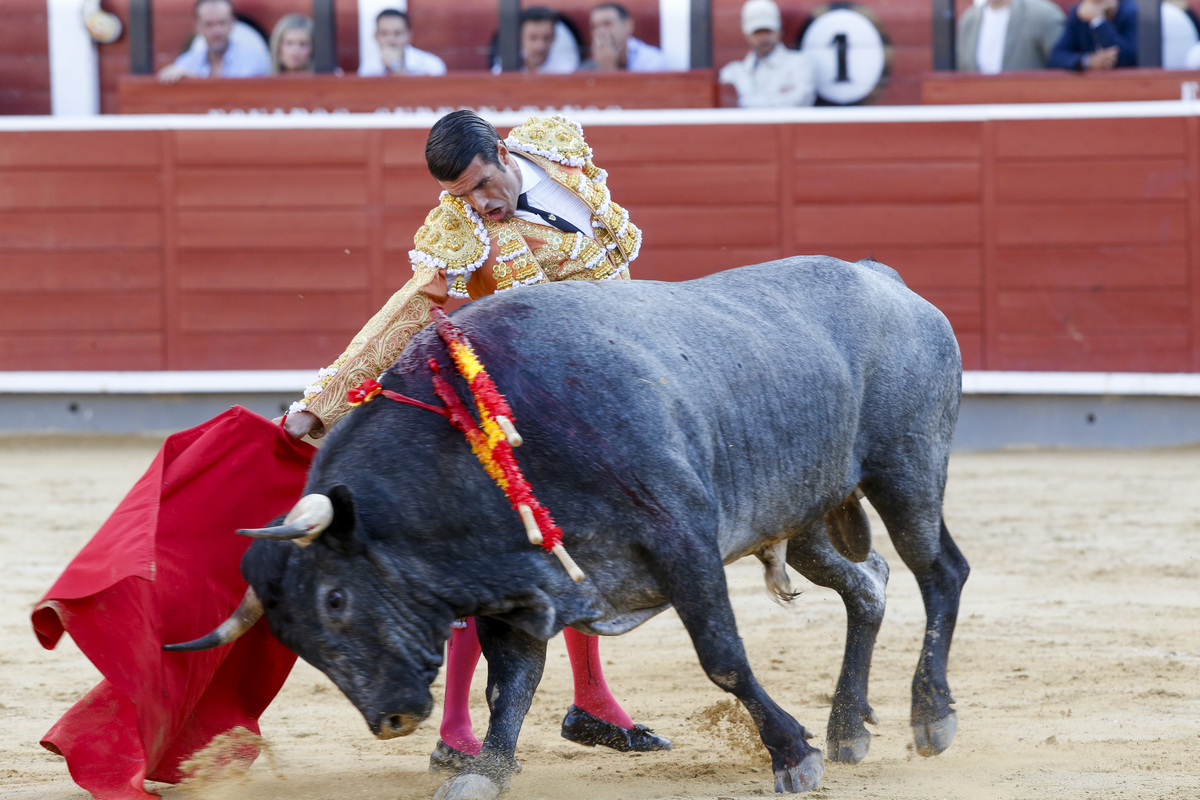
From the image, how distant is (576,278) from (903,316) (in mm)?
697

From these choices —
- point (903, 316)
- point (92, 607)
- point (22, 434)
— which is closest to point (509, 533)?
point (92, 607)

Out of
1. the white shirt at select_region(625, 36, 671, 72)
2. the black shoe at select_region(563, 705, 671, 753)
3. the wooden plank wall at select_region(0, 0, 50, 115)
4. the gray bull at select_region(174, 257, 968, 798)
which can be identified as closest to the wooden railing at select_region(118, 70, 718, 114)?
the white shirt at select_region(625, 36, 671, 72)

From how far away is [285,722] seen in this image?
3273 mm

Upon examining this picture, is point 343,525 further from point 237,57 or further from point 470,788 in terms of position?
point 237,57

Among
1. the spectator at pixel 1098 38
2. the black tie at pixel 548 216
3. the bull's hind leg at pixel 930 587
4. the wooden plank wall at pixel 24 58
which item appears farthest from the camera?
the wooden plank wall at pixel 24 58

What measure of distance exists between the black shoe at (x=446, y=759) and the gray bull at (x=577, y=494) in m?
0.27

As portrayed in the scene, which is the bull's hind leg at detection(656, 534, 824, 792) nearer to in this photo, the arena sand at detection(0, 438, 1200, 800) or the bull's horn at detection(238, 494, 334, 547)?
the arena sand at detection(0, 438, 1200, 800)

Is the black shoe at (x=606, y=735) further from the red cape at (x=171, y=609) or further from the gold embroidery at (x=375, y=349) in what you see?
the gold embroidery at (x=375, y=349)

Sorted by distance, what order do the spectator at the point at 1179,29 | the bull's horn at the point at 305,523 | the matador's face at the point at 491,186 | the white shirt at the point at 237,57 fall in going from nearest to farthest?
the bull's horn at the point at 305,523 → the matador's face at the point at 491,186 → the spectator at the point at 1179,29 → the white shirt at the point at 237,57

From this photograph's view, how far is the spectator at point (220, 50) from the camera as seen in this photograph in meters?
8.17

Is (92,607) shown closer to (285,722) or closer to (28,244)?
(285,722)

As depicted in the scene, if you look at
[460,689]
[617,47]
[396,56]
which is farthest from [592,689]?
[396,56]

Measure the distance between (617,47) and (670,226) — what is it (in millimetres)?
1061

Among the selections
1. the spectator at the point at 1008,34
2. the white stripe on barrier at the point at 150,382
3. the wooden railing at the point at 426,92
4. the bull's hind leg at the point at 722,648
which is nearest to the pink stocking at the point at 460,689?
the bull's hind leg at the point at 722,648
